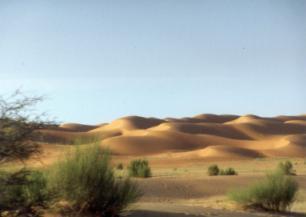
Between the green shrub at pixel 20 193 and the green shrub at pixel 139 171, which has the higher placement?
the green shrub at pixel 139 171

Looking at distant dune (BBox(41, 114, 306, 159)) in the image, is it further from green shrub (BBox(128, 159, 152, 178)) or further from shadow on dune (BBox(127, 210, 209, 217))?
shadow on dune (BBox(127, 210, 209, 217))

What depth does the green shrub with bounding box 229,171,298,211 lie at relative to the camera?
21.8m

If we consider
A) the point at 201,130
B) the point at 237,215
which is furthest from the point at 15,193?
the point at 201,130

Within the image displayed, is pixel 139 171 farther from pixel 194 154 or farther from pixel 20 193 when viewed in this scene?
pixel 194 154

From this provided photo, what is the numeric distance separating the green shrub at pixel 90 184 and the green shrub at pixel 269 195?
23.3 feet

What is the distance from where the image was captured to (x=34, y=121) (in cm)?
1195

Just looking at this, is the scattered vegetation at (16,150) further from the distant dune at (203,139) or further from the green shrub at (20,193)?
the distant dune at (203,139)

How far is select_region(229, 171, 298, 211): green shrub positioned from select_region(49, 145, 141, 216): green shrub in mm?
7104

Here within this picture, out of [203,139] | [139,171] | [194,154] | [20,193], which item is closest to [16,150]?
[20,193]

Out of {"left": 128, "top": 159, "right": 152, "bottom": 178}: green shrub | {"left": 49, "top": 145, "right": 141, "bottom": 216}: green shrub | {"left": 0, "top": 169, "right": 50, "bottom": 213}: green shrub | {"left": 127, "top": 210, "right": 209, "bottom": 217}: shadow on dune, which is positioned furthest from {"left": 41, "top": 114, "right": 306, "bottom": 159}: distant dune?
{"left": 0, "top": 169, "right": 50, "bottom": 213}: green shrub

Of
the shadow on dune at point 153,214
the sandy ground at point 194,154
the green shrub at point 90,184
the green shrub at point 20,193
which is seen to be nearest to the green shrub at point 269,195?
the sandy ground at point 194,154

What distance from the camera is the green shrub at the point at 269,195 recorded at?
21828 mm

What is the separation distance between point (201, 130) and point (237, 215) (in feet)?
345

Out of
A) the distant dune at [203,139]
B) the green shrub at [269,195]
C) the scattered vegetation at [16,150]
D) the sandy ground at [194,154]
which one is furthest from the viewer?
the distant dune at [203,139]
